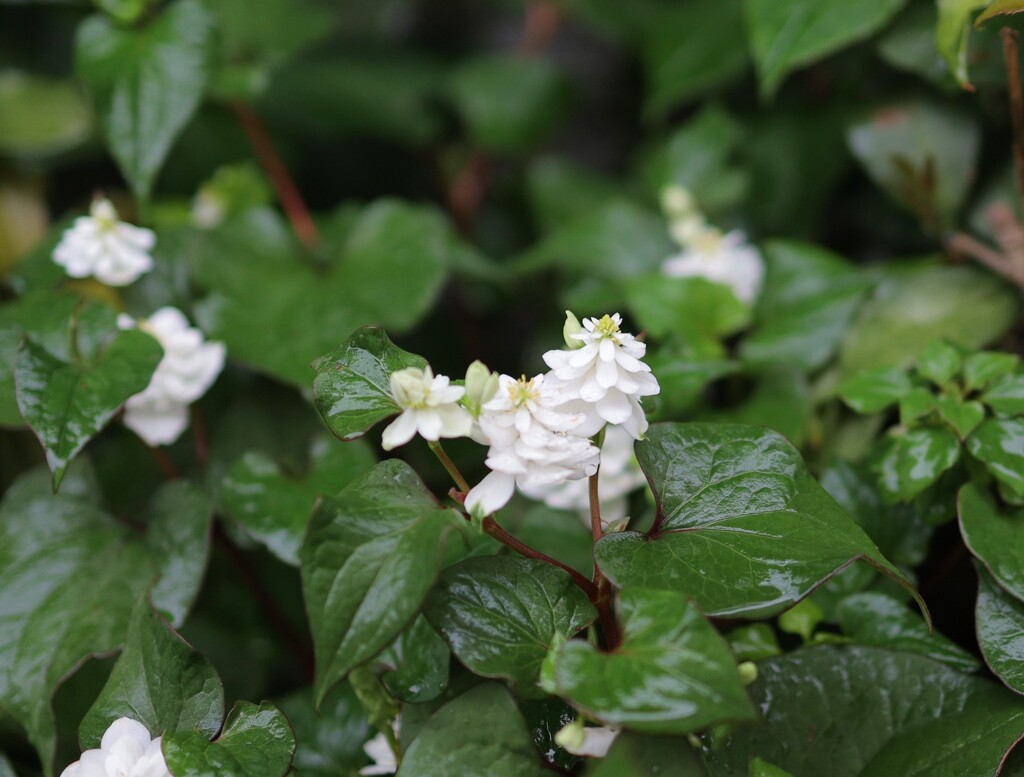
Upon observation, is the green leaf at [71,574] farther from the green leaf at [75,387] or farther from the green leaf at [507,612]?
the green leaf at [507,612]

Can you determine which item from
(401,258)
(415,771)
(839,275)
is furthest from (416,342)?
(415,771)

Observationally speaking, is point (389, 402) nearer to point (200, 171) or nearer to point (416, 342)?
point (416, 342)

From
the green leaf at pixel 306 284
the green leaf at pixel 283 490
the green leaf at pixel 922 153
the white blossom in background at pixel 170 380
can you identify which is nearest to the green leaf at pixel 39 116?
the green leaf at pixel 306 284

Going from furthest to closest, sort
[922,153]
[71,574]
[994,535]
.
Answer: [922,153]
[71,574]
[994,535]

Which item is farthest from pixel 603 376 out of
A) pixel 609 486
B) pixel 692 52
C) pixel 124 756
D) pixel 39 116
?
pixel 39 116

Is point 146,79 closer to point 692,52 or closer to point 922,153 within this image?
point 692,52
